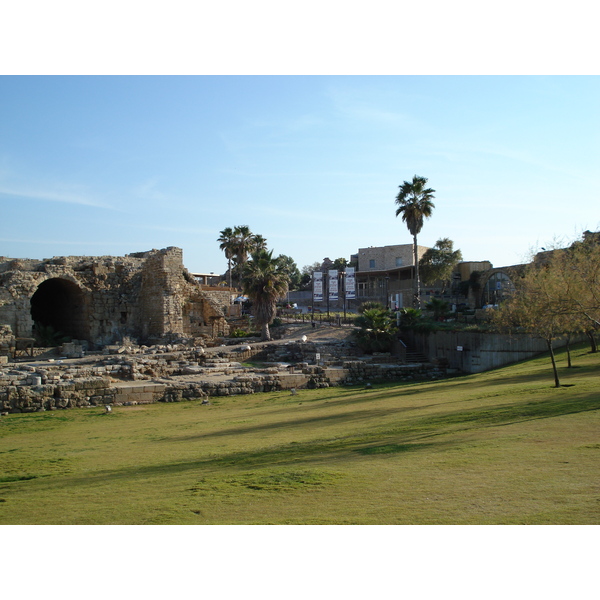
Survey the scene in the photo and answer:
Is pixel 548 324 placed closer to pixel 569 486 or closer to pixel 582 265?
pixel 582 265

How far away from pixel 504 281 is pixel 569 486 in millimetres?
34821

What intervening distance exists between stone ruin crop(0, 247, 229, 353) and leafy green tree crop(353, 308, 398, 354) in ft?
38.1

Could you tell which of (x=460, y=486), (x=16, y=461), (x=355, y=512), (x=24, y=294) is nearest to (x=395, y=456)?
(x=460, y=486)

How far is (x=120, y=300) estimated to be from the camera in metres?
36.9

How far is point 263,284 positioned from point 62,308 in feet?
52.1

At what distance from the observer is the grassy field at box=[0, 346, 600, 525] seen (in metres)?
5.89

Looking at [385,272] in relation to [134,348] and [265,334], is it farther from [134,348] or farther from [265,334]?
[134,348]

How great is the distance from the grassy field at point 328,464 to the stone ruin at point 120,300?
19658 millimetres

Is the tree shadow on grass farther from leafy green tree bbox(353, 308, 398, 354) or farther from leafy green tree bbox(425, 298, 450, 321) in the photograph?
leafy green tree bbox(425, 298, 450, 321)

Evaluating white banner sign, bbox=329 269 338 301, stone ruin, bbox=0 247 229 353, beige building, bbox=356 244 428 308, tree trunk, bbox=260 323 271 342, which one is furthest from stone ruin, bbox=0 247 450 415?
beige building, bbox=356 244 428 308

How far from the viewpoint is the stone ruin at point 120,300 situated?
115 ft

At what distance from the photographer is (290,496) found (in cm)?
662

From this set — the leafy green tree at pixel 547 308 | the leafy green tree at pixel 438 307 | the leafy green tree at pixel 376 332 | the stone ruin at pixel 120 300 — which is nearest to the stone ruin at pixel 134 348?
the stone ruin at pixel 120 300

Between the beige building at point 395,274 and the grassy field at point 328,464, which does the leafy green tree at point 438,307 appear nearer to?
the beige building at point 395,274
